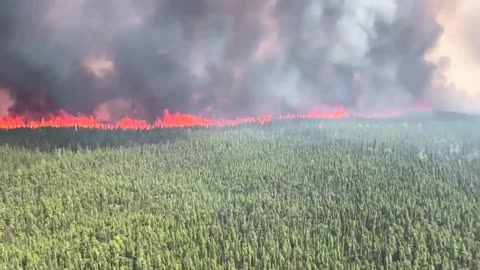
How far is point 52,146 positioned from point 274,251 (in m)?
37.4

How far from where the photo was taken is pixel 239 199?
76250mm

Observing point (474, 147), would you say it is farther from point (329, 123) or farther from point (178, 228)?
point (178, 228)

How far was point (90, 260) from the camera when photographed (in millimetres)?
64750

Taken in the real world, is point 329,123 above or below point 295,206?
above

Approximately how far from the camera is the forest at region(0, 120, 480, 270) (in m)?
66.0

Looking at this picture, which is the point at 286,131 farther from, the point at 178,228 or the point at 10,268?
the point at 10,268

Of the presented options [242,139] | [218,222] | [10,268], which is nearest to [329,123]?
[242,139]

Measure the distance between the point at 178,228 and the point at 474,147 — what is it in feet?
123

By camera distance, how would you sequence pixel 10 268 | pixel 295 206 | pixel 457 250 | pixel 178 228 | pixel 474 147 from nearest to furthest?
pixel 10 268, pixel 457 250, pixel 178 228, pixel 295 206, pixel 474 147

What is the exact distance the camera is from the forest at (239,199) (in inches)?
2598

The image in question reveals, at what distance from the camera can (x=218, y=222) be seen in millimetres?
71625

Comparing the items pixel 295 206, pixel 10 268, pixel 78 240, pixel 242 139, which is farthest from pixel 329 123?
pixel 10 268

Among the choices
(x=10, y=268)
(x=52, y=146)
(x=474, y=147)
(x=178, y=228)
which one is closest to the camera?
(x=10, y=268)

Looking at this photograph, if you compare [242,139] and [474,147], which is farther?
[242,139]
